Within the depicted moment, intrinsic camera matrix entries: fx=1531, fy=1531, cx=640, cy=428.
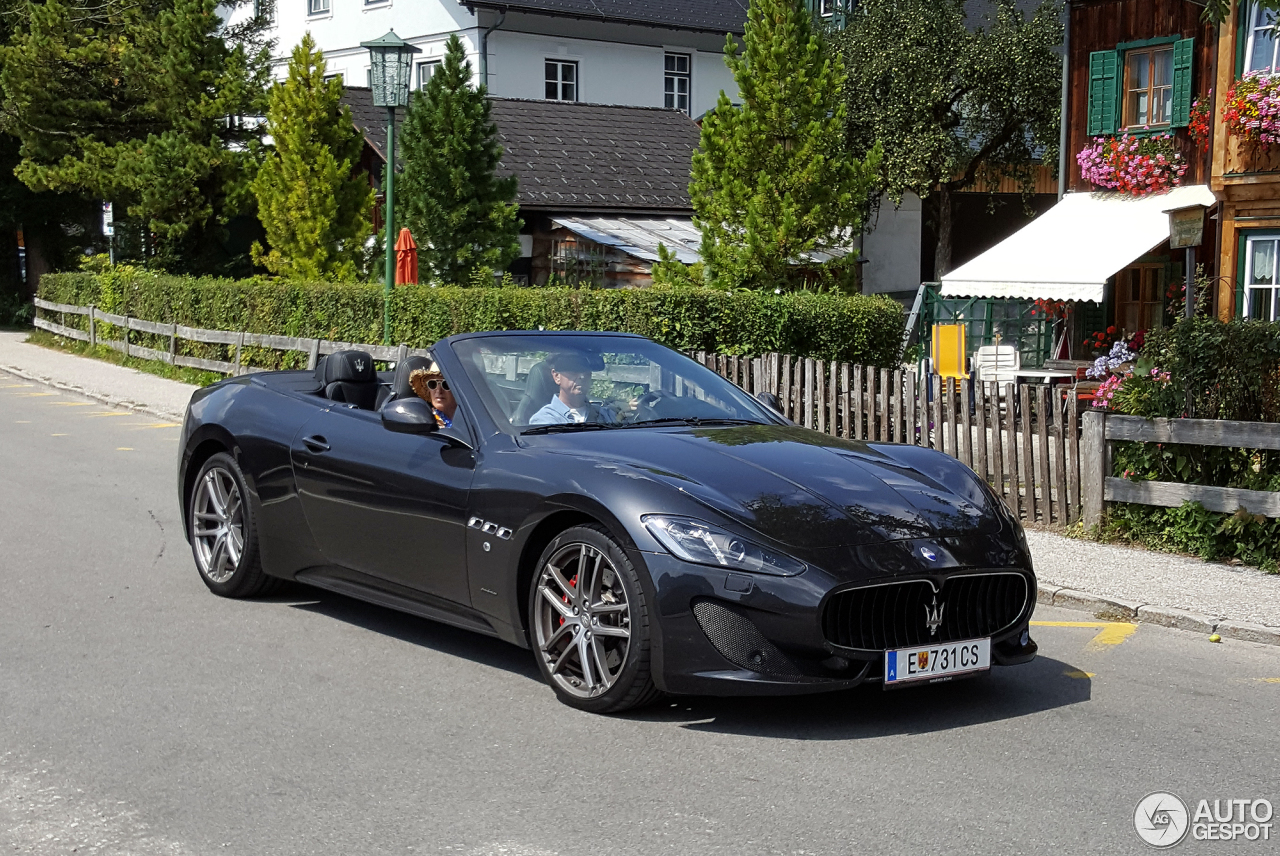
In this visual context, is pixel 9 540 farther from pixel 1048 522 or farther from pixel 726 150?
pixel 726 150

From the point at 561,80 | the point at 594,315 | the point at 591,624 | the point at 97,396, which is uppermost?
the point at 561,80

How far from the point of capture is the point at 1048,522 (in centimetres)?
1070

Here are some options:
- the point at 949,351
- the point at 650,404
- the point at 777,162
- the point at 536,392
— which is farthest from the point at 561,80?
the point at 536,392

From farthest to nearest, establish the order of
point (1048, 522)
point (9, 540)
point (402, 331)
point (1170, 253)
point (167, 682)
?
1. point (1170, 253)
2. point (402, 331)
3. point (1048, 522)
4. point (9, 540)
5. point (167, 682)

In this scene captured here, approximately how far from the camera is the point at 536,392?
6.82 meters

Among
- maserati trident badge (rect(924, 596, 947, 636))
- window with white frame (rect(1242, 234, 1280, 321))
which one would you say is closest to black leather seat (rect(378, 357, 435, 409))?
maserati trident badge (rect(924, 596, 947, 636))

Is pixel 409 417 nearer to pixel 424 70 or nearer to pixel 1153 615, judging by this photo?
pixel 1153 615

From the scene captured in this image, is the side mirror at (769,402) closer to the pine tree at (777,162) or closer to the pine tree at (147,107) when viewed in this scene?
the pine tree at (777,162)

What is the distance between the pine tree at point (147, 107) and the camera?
103 feet

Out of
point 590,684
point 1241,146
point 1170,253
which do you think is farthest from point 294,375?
point 1170,253

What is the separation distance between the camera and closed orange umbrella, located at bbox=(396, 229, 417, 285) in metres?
22.5

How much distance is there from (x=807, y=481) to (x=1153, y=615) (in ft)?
10.4

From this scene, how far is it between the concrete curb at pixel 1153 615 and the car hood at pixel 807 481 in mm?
1586

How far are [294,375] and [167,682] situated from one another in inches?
98.0
